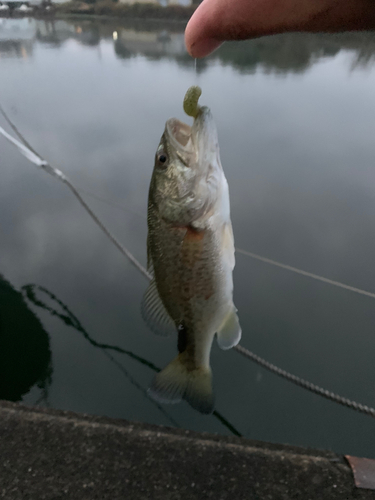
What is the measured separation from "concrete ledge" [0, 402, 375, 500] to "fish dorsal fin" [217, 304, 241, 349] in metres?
0.66

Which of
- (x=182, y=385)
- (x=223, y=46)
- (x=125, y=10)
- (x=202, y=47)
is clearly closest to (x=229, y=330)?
(x=182, y=385)

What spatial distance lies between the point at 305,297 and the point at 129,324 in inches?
81.1

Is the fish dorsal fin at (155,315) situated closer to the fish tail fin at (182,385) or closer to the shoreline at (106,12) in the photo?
the fish tail fin at (182,385)

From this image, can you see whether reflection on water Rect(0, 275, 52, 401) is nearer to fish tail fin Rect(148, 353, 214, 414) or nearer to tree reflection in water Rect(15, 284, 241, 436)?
tree reflection in water Rect(15, 284, 241, 436)

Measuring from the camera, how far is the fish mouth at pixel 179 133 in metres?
1.14

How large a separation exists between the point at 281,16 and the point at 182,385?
121 cm

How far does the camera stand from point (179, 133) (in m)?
1.16

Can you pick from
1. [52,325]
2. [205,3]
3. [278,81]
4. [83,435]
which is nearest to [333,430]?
[83,435]

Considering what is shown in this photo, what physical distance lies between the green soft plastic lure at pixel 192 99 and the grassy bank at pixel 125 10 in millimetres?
18581

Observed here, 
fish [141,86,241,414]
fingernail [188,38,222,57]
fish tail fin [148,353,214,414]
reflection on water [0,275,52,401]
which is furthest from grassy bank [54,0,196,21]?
fish tail fin [148,353,214,414]

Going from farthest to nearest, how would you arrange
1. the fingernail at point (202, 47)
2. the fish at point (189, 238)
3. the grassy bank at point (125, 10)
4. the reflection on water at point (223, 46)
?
the grassy bank at point (125, 10), the reflection on water at point (223, 46), the fish at point (189, 238), the fingernail at point (202, 47)

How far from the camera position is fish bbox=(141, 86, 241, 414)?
111cm

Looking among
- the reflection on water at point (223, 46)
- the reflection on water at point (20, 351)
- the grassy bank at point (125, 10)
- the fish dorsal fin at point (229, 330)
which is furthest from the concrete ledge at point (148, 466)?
the grassy bank at point (125, 10)

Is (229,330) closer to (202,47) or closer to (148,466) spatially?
(148,466)
